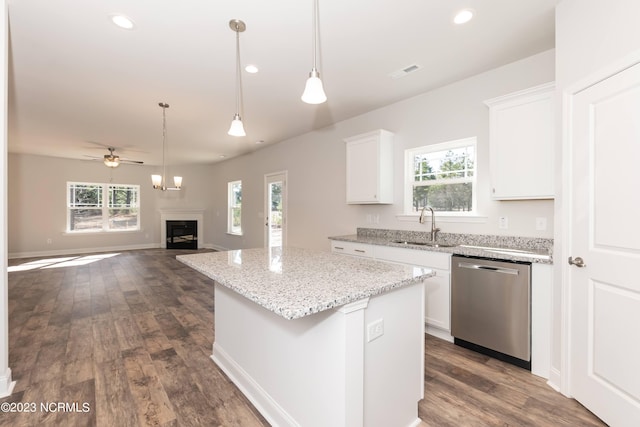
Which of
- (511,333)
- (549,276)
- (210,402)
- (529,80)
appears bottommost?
(210,402)

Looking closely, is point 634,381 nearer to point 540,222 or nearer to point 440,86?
point 540,222

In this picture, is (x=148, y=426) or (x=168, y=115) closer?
(x=148, y=426)

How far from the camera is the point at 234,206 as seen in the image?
817 centimetres

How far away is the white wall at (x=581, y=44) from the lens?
65.1 inches

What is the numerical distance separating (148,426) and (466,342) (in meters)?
2.55

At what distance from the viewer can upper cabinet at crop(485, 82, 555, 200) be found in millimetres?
2441

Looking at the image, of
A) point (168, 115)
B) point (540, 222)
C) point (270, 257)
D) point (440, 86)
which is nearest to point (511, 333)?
point (540, 222)

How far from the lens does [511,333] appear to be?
94.7 inches

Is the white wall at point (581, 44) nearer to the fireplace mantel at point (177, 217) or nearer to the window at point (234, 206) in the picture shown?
the window at point (234, 206)

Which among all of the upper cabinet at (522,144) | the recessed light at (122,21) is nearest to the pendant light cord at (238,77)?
the recessed light at (122,21)

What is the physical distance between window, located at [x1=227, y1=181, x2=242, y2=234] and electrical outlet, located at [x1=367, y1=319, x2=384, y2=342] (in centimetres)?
665

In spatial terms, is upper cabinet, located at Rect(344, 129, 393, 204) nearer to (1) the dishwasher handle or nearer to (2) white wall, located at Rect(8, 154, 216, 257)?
(1) the dishwasher handle

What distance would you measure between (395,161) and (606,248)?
2.41m

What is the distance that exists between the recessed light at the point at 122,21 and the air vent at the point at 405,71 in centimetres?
232
